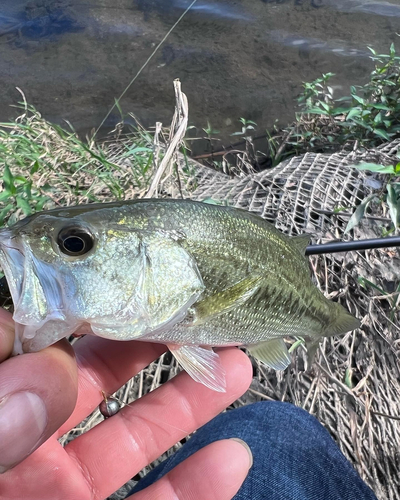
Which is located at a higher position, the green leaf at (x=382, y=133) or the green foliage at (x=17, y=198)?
the green leaf at (x=382, y=133)

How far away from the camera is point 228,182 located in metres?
3.98

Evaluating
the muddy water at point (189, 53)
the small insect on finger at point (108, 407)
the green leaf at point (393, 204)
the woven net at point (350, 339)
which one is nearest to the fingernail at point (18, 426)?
the small insect on finger at point (108, 407)

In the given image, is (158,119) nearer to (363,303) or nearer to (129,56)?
(129,56)

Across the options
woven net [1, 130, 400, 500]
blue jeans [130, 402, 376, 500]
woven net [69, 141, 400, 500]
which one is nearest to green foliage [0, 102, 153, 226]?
woven net [1, 130, 400, 500]

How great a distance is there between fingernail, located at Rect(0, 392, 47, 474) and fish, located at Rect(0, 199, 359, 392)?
0.18m

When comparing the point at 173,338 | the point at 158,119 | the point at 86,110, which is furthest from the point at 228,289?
the point at 86,110

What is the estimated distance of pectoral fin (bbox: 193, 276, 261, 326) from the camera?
5.54 feet

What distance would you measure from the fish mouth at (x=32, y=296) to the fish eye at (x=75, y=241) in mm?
86

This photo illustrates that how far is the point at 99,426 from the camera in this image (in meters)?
1.98

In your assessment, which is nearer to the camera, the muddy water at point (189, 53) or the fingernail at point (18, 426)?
the fingernail at point (18, 426)

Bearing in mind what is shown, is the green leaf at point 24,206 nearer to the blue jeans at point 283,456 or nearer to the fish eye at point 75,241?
the fish eye at point 75,241

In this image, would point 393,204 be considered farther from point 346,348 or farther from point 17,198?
point 17,198

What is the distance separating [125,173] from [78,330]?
2307mm

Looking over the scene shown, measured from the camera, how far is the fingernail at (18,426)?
1164mm
